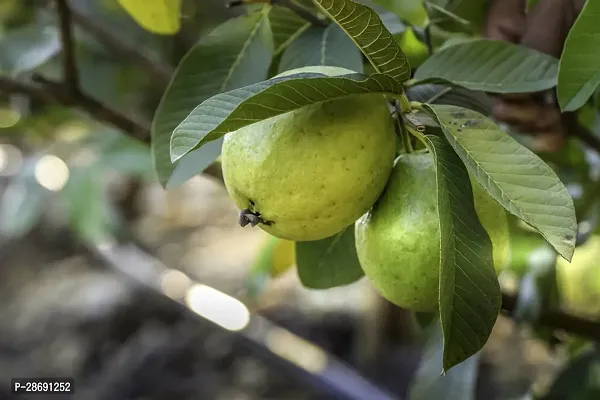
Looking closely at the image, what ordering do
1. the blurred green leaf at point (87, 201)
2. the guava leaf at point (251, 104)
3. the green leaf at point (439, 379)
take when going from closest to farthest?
the guava leaf at point (251, 104) < the green leaf at point (439, 379) < the blurred green leaf at point (87, 201)

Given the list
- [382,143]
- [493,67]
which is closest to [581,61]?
[493,67]

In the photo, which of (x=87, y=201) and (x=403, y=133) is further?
(x=87, y=201)

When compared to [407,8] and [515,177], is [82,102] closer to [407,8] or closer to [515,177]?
[407,8]

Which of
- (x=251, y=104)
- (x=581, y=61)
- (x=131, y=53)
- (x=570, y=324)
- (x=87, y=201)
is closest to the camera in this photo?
(x=251, y=104)

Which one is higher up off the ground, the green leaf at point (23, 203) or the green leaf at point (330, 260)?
the green leaf at point (330, 260)

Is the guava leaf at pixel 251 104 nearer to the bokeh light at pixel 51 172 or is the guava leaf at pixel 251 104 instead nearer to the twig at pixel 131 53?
the twig at pixel 131 53

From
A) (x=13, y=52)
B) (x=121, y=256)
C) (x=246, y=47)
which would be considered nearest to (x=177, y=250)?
(x=121, y=256)

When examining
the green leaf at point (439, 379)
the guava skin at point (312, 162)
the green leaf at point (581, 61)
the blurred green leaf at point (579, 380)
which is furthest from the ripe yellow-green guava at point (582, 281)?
the guava skin at point (312, 162)

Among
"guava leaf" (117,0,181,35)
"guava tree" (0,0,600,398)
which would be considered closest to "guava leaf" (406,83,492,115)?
"guava tree" (0,0,600,398)
